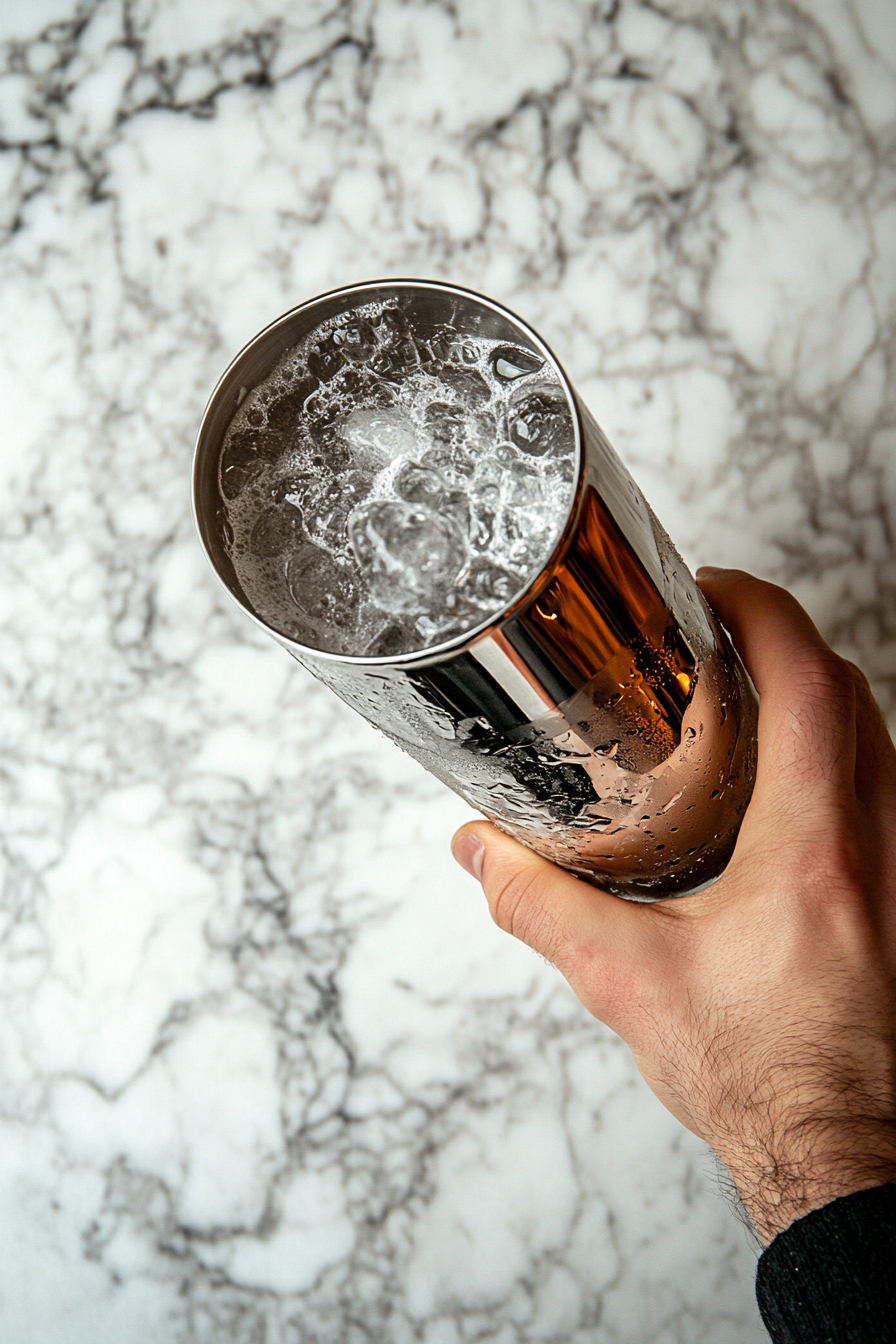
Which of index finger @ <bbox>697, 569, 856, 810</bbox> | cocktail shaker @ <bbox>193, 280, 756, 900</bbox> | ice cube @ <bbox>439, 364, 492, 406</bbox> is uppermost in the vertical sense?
ice cube @ <bbox>439, 364, 492, 406</bbox>

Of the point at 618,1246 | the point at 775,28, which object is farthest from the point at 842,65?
the point at 618,1246

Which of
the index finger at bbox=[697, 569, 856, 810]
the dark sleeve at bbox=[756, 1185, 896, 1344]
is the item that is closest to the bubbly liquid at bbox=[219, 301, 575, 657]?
the index finger at bbox=[697, 569, 856, 810]

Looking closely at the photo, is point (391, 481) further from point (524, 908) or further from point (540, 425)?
point (524, 908)

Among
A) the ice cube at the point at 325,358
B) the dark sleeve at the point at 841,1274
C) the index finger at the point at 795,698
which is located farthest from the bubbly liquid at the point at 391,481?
the dark sleeve at the point at 841,1274

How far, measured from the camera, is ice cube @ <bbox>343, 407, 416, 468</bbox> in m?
0.46

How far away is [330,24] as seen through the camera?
896mm

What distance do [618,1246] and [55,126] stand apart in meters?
1.04

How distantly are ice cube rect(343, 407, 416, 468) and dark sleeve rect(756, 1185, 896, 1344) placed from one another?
16.2 inches

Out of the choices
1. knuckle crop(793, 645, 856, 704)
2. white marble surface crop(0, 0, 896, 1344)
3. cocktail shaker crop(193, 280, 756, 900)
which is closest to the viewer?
cocktail shaker crop(193, 280, 756, 900)

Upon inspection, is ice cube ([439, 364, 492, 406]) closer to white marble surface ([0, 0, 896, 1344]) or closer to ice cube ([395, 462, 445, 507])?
ice cube ([395, 462, 445, 507])

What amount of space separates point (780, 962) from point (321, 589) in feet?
1.01

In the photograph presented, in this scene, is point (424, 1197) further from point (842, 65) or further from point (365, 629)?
point (842, 65)

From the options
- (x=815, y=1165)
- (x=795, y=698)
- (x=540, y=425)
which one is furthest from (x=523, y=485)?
(x=815, y=1165)

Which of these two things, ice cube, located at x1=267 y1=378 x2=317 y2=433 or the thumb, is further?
the thumb
